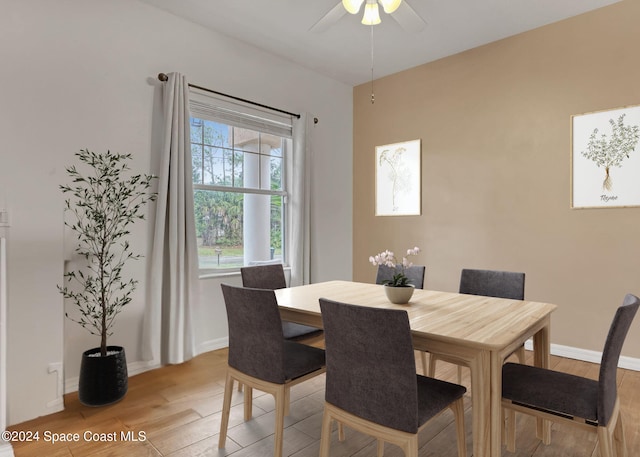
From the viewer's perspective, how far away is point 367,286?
276cm

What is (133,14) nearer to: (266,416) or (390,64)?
(390,64)

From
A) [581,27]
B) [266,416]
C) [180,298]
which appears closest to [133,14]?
[180,298]

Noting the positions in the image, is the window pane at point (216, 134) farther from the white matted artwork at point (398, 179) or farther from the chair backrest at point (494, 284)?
the chair backrest at point (494, 284)

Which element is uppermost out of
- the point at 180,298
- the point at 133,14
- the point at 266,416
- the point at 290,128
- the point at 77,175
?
the point at 133,14

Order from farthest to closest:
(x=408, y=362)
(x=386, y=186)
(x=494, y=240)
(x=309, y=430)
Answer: (x=386, y=186), (x=494, y=240), (x=309, y=430), (x=408, y=362)

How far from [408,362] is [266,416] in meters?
1.34

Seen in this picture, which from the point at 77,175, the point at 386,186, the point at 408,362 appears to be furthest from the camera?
the point at 386,186

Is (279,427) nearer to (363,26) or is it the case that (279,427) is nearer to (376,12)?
(376,12)

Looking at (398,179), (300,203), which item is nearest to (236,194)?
(300,203)

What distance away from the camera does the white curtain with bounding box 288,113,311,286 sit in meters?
4.13

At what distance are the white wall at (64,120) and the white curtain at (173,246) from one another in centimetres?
14

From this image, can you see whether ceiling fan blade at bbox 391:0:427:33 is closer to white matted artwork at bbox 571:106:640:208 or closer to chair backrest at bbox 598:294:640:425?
white matted artwork at bbox 571:106:640:208

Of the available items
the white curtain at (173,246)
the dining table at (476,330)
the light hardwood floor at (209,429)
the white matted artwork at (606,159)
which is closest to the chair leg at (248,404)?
the light hardwood floor at (209,429)

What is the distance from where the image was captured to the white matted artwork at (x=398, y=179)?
4.35m
